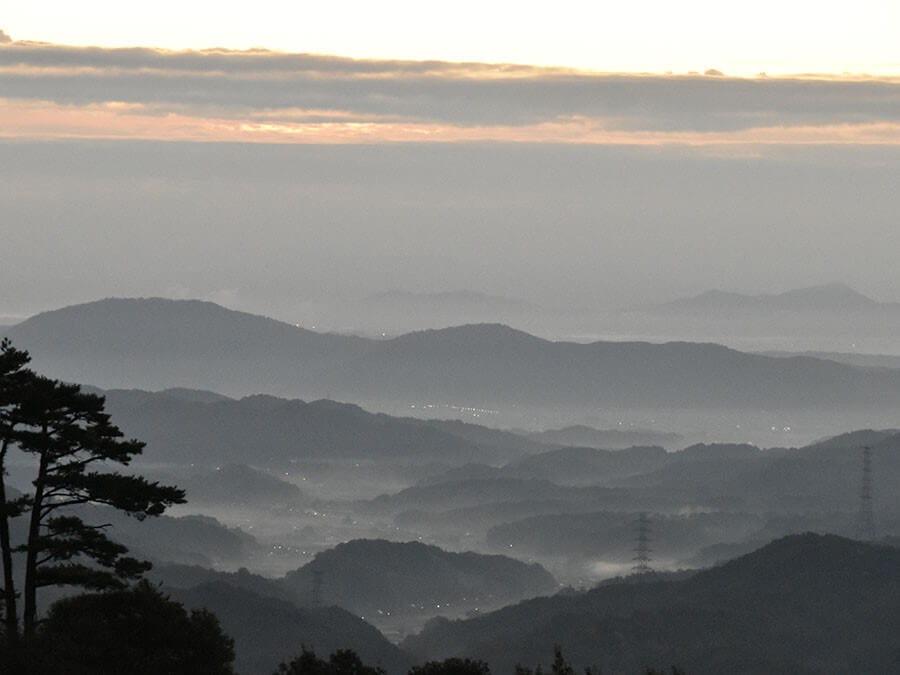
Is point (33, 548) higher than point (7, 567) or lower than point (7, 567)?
higher

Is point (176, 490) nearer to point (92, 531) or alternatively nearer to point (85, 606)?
point (92, 531)

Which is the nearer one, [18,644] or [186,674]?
[18,644]

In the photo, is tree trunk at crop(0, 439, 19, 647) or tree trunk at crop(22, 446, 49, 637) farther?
tree trunk at crop(22, 446, 49, 637)

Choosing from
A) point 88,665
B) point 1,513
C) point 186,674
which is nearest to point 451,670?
point 186,674

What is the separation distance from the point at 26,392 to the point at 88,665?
11.4m

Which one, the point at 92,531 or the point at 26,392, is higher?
the point at 26,392

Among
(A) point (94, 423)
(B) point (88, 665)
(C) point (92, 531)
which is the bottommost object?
(B) point (88, 665)

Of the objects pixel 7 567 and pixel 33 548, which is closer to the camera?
pixel 33 548

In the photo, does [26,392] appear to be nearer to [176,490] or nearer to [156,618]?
[176,490]

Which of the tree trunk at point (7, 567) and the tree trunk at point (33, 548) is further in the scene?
the tree trunk at point (33, 548)

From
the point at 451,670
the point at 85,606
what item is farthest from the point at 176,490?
the point at 451,670

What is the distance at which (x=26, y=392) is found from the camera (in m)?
67.1

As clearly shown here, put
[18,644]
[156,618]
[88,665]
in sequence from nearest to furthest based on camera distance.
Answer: [18,644] → [88,665] → [156,618]

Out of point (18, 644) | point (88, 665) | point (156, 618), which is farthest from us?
point (156, 618)
